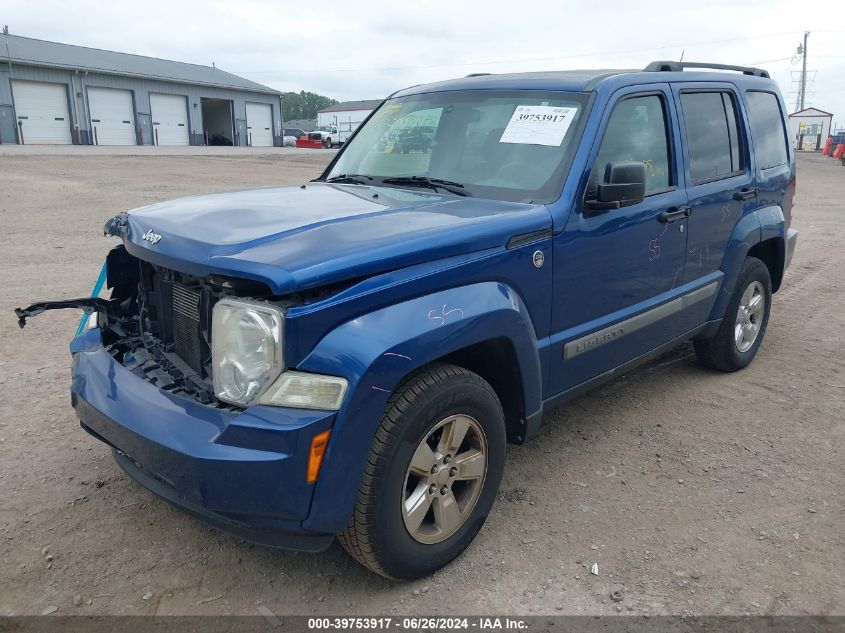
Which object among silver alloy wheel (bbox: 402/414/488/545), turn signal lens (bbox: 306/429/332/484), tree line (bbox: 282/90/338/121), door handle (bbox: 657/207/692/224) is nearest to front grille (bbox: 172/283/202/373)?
turn signal lens (bbox: 306/429/332/484)

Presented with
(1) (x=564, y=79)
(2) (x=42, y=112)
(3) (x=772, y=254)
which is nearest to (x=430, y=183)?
(1) (x=564, y=79)

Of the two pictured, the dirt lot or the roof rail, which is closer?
the dirt lot

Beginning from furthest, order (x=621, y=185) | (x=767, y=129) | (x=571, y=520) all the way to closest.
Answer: (x=767, y=129)
(x=571, y=520)
(x=621, y=185)

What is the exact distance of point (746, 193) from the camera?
446 centimetres

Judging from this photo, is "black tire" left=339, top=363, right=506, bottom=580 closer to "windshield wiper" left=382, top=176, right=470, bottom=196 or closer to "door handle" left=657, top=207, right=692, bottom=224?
"windshield wiper" left=382, top=176, right=470, bottom=196

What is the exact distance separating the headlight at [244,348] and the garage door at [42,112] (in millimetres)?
38834

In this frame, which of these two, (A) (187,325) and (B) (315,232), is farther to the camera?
(A) (187,325)

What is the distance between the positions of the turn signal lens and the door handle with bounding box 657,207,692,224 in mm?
2274

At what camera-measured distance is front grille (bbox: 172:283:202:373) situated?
2668 millimetres

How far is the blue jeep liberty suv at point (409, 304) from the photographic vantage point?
89.0 inches

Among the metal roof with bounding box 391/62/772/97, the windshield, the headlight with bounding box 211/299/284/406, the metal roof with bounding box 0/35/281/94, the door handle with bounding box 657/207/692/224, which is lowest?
the headlight with bounding box 211/299/284/406

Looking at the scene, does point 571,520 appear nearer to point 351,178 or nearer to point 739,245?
point 351,178

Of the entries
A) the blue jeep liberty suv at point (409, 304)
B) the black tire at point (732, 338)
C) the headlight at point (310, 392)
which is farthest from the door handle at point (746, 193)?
the headlight at point (310, 392)

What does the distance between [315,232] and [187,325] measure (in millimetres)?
671
